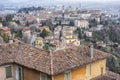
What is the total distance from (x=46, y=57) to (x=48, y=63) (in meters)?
0.70

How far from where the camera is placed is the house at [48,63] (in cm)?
1755

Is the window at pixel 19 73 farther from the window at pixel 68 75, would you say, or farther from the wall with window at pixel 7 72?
the window at pixel 68 75

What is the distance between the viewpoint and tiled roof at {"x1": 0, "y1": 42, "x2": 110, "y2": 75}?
17500 mm

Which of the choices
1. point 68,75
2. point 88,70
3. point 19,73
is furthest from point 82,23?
point 68,75

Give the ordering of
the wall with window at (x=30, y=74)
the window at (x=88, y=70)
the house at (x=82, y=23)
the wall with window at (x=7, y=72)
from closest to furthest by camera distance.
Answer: the wall with window at (x=30, y=74) < the wall with window at (x=7, y=72) < the window at (x=88, y=70) < the house at (x=82, y=23)

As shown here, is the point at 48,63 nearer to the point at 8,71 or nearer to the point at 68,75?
the point at 68,75

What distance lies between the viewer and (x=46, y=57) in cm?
1825

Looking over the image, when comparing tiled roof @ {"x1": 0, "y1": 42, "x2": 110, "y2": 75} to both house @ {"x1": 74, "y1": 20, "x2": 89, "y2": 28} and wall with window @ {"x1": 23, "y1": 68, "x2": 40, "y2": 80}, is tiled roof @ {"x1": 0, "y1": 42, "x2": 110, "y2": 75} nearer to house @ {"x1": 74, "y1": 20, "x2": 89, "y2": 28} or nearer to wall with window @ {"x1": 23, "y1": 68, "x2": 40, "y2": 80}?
wall with window @ {"x1": 23, "y1": 68, "x2": 40, "y2": 80}

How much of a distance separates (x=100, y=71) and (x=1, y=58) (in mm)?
6911

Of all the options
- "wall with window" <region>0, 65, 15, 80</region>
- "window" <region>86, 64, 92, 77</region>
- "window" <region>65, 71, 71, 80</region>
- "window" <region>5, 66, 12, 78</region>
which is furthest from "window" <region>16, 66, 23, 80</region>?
"window" <region>86, 64, 92, 77</region>

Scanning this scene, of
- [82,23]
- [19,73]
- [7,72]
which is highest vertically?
[7,72]

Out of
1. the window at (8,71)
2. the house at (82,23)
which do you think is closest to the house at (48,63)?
the window at (8,71)

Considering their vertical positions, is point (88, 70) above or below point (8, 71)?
below

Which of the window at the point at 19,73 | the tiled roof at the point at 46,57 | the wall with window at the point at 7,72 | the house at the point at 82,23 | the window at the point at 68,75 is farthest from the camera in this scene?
the house at the point at 82,23
